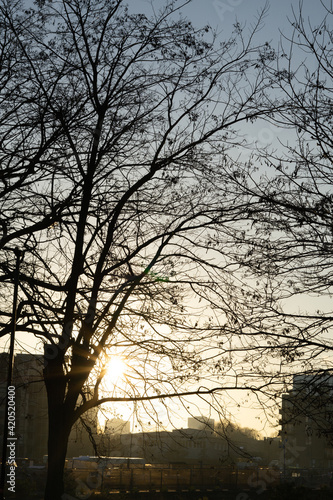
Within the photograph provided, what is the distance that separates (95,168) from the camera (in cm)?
1047

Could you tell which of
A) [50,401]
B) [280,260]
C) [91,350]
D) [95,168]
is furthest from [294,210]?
[50,401]

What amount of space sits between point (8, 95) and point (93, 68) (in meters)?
2.23

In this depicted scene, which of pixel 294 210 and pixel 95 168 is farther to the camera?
pixel 95 168

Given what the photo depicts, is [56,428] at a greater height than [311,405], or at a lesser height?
lesser

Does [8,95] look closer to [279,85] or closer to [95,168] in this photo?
[95,168]

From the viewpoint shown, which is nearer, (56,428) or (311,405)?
(311,405)

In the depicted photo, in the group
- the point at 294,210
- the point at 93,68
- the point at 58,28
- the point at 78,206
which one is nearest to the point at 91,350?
the point at 78,206

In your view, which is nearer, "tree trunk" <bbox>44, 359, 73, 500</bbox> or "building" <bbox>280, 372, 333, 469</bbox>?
"building" <bbox>280, 372, 333, 469</bbox>

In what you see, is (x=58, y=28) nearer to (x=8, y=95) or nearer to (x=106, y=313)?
(x=8, y=95)

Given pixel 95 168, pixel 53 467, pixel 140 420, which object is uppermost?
pixel 95 168

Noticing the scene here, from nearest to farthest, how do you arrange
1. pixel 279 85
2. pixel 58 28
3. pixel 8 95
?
1. pixel 8 95
2. pixel 279 85
3. pixel 58 28

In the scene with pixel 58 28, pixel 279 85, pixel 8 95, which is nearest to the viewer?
pixel 8 95

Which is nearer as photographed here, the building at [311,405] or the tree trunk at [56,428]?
the building at [311,405]

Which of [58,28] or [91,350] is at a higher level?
[58,28]
